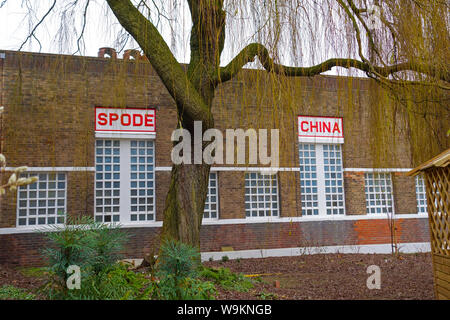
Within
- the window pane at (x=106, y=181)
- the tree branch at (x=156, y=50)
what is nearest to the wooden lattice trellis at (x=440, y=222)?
the tree branch at (x=156, y=50)

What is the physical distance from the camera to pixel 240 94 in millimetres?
5379

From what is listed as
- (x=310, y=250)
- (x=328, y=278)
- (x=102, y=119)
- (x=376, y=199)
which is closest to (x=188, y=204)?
(x=328, y=278)

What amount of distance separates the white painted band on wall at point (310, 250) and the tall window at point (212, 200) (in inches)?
55.5

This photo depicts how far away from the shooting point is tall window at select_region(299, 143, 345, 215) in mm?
16312

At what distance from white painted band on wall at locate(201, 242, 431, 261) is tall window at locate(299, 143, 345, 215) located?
148cm

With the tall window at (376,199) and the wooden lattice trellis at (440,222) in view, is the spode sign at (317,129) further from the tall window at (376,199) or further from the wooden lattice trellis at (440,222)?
the wooden lattice trellis at (440,222)

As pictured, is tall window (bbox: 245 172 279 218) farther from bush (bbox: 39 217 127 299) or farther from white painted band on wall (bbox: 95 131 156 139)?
bush (bbox: 39 217 127 299)

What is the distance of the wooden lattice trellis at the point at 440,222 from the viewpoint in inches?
240

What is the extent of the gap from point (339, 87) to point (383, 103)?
88cm

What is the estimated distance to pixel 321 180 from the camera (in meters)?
16.5

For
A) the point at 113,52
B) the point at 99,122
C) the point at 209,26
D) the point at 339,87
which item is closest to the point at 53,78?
the point at 113,52

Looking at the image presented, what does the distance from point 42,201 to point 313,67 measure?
11.3 meters

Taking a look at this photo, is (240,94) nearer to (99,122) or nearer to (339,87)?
(339,87)

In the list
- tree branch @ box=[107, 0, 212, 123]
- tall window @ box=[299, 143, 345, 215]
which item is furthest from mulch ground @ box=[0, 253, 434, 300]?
tree branch @ box=[107, 0, 212, 123]
